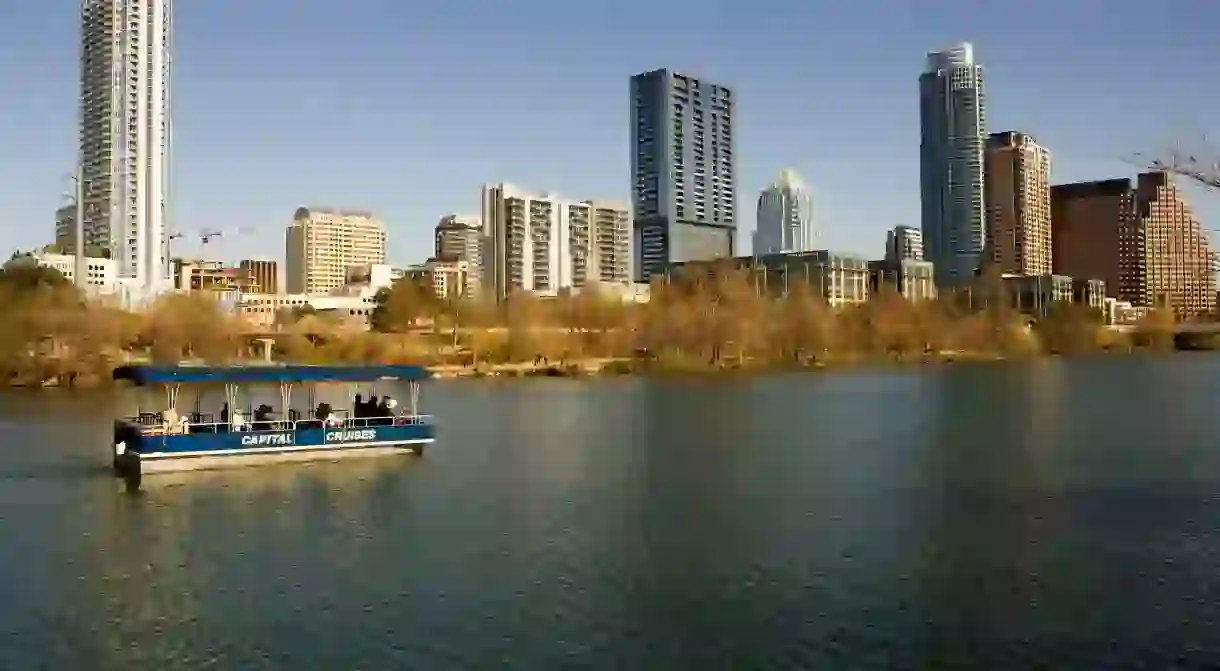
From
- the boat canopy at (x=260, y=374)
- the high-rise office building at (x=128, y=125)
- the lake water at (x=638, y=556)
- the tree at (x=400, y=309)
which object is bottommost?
the lake water at (x=638, y=556)

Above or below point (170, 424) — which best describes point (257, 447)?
below

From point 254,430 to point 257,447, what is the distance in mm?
489

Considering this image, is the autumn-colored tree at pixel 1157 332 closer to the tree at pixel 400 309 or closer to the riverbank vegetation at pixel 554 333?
the riverbank vegetation at pixel 554 333

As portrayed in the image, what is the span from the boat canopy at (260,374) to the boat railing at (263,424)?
1.13 m

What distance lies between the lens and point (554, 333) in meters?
101

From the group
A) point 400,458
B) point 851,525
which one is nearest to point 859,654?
point 851,525

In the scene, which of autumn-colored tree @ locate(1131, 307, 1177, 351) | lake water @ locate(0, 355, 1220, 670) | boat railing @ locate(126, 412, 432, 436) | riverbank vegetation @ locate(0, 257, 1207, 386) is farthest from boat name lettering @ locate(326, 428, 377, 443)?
autumn-colored tree @ locate(1131, 307, 1177, 351)

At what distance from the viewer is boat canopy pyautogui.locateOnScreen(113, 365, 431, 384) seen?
102ft

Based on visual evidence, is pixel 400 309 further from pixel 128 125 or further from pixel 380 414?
pixel 380 414

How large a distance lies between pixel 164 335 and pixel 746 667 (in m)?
76.6

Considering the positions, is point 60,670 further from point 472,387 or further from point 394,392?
point 472,387

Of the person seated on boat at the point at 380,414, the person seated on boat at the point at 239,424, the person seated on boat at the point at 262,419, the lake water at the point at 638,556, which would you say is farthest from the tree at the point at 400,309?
the person seated on boat at the point at 239,424

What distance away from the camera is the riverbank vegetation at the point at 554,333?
79.8 m

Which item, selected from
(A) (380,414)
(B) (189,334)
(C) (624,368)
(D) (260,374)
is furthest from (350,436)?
(C) (624,368)
